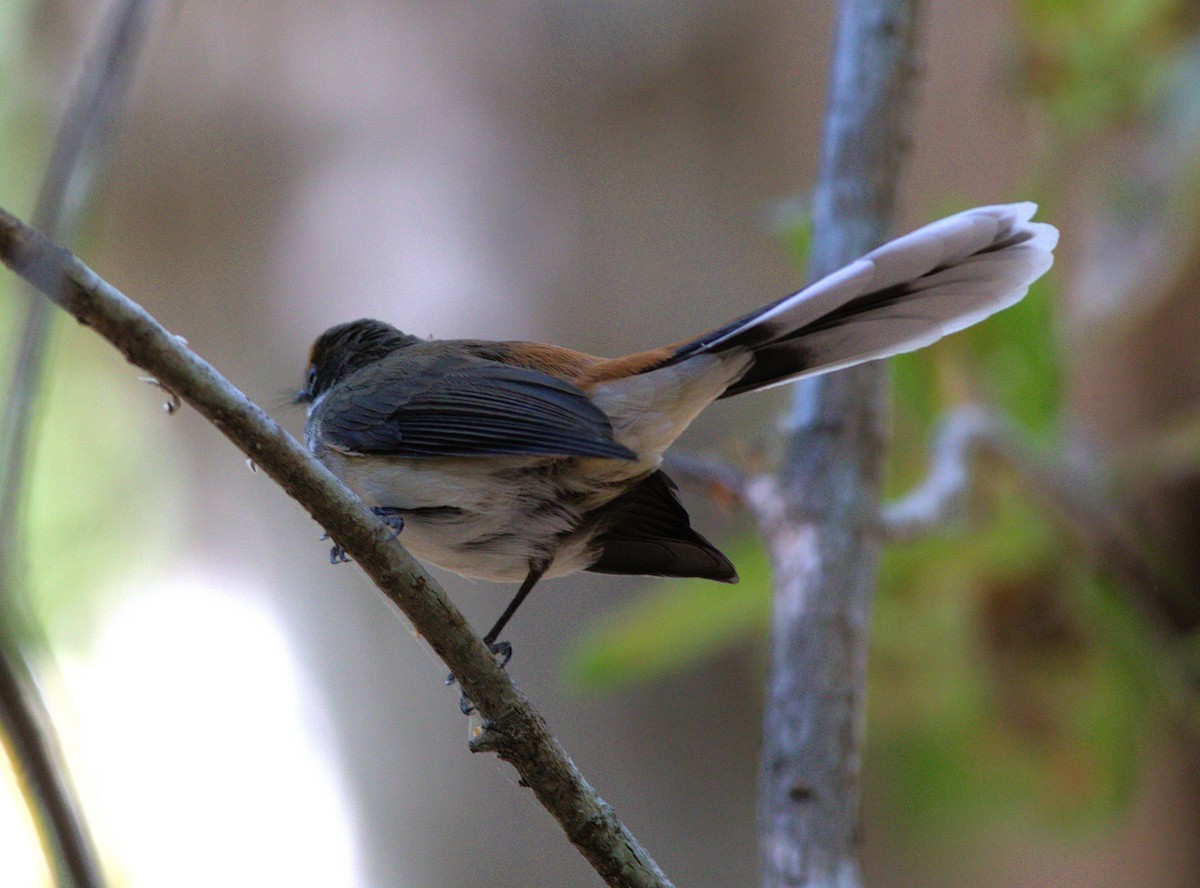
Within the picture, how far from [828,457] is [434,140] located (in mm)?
2570

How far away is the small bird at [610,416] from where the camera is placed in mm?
1668

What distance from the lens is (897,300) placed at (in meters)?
1.73

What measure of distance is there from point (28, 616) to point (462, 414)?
124 centimetres


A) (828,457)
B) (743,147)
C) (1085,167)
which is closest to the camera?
(828,457)

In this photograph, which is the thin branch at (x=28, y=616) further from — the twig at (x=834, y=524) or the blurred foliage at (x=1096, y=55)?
the blurred foliage at (x=1096, y=55)

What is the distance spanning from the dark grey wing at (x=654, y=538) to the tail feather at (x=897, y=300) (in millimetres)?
235

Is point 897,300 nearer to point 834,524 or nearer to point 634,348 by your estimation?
point 834,524

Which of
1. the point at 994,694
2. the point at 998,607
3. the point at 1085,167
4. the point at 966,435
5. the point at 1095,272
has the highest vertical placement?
the point at 1085,167

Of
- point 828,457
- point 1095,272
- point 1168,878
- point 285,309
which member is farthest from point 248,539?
point 1168,878

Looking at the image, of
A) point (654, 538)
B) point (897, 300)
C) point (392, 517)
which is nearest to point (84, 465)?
point (392, 517)

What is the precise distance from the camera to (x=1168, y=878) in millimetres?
3434

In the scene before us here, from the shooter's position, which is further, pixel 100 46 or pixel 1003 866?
pixel 1003 866

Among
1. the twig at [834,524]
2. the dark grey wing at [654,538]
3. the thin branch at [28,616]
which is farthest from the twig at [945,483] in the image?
the thin branch at [28,616]

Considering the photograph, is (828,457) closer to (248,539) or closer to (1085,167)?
(1085,167)
